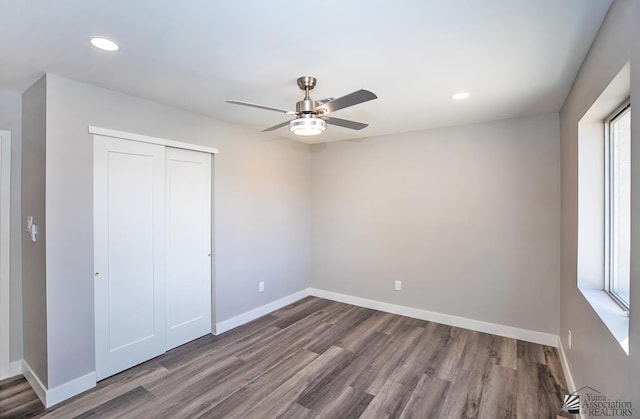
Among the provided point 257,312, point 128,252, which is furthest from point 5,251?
point 257,312

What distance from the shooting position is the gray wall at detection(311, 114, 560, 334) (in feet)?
10.7

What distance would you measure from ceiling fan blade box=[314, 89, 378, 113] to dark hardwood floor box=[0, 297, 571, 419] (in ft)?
7.27

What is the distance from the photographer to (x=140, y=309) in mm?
2904

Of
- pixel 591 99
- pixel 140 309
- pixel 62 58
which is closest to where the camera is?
pixel 591 99

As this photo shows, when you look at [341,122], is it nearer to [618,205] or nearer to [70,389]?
[618,205]

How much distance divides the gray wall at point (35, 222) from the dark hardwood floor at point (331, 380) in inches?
14.6

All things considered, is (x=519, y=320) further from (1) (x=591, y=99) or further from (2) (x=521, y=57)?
(2) (x=521, y=57)

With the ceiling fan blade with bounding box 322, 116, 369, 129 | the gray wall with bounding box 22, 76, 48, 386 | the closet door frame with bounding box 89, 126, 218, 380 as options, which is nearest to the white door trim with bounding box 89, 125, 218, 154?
the closet door frame with bounding box 89, 126, 218, 380

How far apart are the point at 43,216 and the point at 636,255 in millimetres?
3583

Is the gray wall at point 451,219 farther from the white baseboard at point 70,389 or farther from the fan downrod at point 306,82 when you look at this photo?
the white baseboard at point 70,389

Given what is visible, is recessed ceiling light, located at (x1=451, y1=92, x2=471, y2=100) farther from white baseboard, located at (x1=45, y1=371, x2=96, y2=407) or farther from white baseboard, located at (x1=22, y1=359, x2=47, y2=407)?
white baseboard, located at (x1=22, y1=359, x2=47, y2=407)

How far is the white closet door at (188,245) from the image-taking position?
3162mm

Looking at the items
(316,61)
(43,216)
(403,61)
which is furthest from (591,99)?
(43,216)

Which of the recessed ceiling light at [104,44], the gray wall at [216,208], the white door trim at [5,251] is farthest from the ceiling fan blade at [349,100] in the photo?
the white door trim at [5,251]
